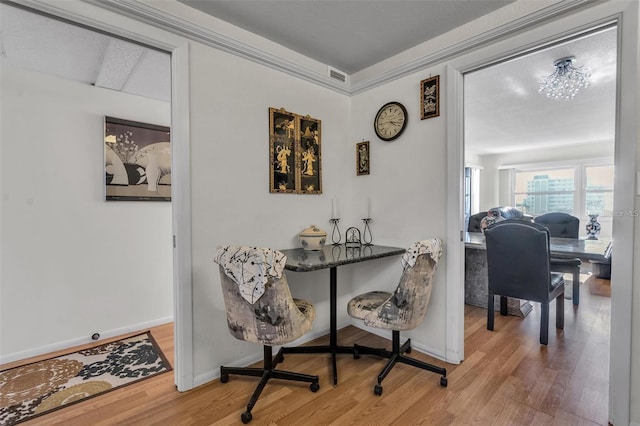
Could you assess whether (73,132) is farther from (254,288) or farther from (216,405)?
(216,405)

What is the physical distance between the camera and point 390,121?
2662 mm

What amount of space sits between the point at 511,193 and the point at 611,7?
6952 millimetres

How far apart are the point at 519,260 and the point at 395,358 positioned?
59.3 inches

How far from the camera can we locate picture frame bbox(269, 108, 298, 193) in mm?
2438

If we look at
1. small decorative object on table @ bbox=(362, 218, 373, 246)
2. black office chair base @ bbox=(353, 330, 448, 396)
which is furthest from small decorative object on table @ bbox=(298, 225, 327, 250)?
black office chair base @ bbox=(353, 330, 448, 396)

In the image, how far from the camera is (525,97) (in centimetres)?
367

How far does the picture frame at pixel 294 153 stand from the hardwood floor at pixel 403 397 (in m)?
1.38

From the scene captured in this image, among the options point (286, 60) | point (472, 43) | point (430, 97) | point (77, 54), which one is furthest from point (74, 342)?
point (472, 43)

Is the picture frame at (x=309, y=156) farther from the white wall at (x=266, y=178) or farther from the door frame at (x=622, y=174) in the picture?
the door frame at (x=622, y=174)

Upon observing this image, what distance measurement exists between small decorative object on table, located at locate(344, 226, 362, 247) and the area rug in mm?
1735

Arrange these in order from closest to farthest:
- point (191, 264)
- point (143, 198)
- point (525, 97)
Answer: point (191, 264), point (143, 198), point (525, 97)

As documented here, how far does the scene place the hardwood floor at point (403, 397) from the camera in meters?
1.70

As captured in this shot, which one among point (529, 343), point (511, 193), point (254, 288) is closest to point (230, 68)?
point (254, 288)

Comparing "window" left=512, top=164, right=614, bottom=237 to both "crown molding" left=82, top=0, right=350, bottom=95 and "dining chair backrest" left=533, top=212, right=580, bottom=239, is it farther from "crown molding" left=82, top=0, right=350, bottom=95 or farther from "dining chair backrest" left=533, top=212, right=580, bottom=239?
"crown molding" left=82, top=0, right=350, bottom=95
